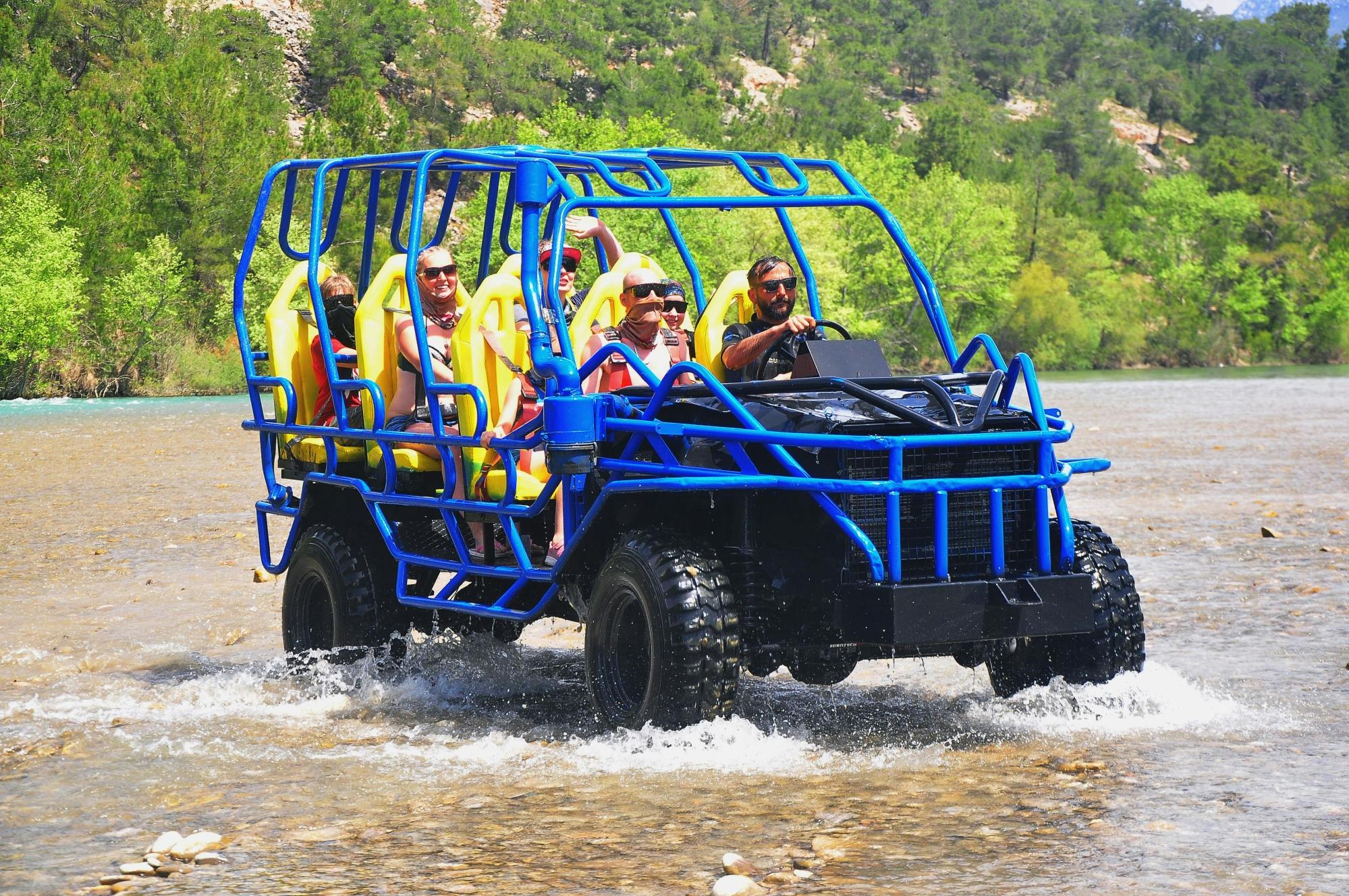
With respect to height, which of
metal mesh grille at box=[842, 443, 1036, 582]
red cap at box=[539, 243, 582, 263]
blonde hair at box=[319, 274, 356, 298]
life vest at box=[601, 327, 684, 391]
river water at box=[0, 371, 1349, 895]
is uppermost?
red cap at box=[539, 243, 582, 263]

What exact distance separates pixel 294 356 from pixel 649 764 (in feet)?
13.5

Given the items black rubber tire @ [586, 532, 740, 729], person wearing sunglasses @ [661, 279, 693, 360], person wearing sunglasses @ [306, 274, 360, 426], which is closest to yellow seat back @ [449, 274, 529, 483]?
person wearing sunglasses @ [661, 279, 693, 360]

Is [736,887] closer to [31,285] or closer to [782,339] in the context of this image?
[782,339]

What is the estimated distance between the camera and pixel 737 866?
5.65 meters

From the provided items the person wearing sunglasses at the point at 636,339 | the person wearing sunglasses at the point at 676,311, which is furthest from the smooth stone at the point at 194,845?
the person wearing sunglasses at the point at 676,311

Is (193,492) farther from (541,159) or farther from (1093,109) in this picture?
(1093,109)

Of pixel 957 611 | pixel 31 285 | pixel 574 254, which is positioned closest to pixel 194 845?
pixel 957 611

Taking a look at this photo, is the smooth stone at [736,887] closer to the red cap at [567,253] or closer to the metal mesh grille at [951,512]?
the metal mesh grille at [951,512]

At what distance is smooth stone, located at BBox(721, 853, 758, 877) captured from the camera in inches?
222

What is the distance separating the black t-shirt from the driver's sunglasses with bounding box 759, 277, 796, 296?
159 millimetres

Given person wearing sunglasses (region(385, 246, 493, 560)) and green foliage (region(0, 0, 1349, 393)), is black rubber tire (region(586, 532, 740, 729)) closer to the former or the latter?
person wearing sunglasses (region(385, 246, 493, 560))

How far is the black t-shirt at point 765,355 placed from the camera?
8.59 m

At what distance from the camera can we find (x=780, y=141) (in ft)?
367

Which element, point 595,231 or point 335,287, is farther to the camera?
point 335,287
